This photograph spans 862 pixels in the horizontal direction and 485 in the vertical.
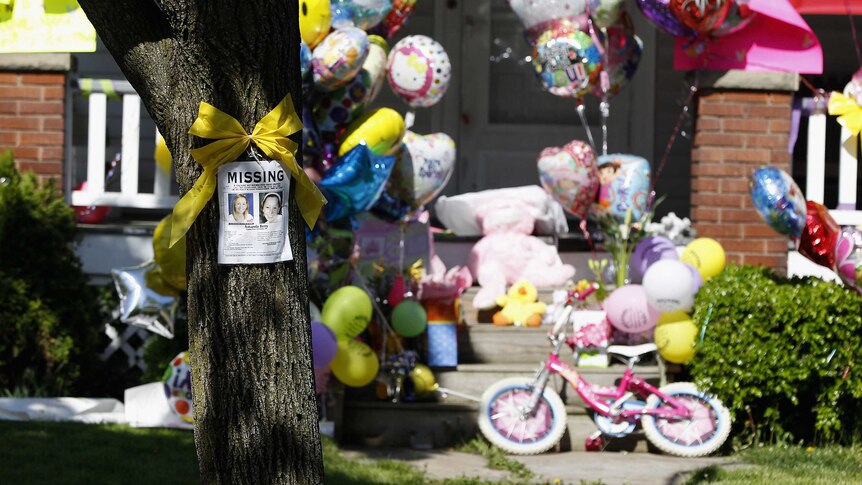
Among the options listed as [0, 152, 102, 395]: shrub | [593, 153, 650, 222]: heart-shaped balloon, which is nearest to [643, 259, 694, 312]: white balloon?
[593, 153, 650, 222]: heart-shaped balloon

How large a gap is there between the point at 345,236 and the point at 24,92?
2402mm

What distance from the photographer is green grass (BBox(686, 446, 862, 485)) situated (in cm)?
610

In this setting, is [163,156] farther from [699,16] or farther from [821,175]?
[821,175]

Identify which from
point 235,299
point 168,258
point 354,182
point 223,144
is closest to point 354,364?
point 354,182

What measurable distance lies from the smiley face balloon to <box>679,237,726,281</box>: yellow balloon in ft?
5.66

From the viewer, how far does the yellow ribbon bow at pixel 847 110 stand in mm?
7320

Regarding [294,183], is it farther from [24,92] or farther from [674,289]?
[24,92]

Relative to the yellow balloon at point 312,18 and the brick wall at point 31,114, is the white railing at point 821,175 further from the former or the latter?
the brick wall at point 31,114

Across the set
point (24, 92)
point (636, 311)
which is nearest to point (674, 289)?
point (636, 311)

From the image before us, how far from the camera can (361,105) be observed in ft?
22.4

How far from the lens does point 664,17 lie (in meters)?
7.48

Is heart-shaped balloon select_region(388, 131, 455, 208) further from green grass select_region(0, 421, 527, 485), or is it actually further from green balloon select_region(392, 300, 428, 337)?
green grass select_region(0, 421, 527, 485)

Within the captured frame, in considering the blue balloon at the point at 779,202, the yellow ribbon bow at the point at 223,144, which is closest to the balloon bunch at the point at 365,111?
the blue balloon at the point at 779,202

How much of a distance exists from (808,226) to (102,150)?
4.32 meters
